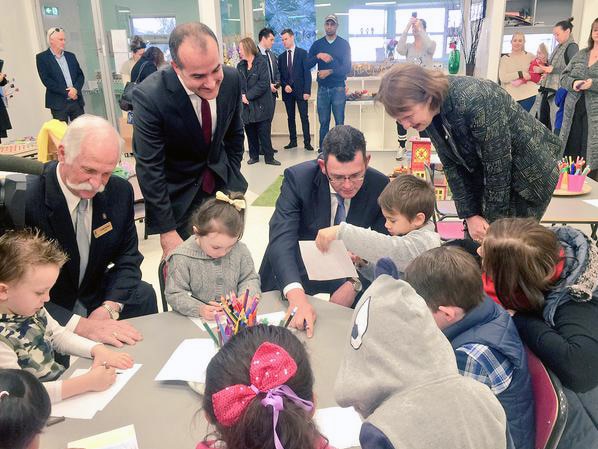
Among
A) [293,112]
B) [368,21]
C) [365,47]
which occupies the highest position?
[368,21]

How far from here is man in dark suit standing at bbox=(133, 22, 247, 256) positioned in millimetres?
2025

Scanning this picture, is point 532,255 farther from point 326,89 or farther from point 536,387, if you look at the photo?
point 326,89

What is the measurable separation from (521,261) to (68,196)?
5.01ft

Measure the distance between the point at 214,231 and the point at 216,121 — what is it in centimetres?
76

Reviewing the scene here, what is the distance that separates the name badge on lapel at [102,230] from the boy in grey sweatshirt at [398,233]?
835 millimetres

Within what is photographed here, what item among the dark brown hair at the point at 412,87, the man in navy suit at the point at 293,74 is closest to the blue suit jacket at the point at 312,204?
the dark brown hair at the point at 412,87

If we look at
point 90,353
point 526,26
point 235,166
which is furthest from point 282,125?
point 90,353

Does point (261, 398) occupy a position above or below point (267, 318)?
above

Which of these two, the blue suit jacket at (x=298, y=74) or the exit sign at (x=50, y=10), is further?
the exit sign at (x=50, y=10)

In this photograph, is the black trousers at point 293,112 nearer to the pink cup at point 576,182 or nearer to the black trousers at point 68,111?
the black trousers at point 68,111

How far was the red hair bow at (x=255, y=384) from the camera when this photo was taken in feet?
2.63

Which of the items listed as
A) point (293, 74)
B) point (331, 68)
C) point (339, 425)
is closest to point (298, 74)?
point (293, 74)

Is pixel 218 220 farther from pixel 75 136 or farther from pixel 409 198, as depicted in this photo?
pixel 409 198

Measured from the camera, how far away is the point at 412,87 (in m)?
1.87
